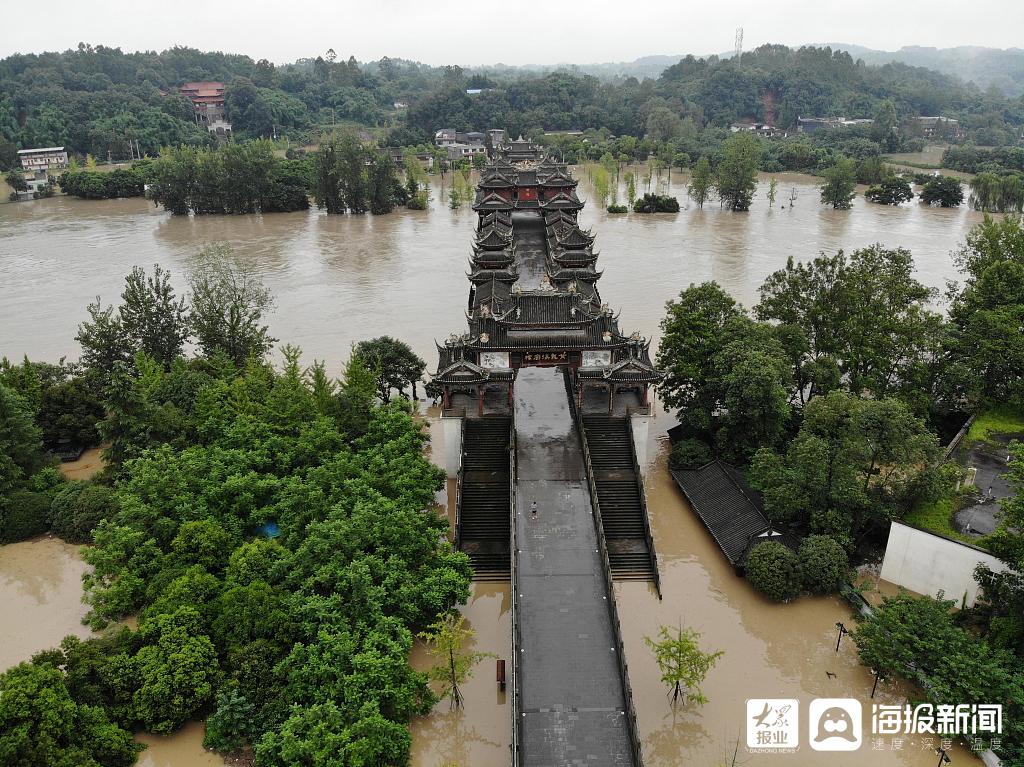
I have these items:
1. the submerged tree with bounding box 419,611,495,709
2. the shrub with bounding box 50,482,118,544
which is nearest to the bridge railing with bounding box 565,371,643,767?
the submerged tree with bounding box 419,611,495,709

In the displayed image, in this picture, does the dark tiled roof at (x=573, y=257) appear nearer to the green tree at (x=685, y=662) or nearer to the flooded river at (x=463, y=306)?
the flooded river at (x=463, y=306)

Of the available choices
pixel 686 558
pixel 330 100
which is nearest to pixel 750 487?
pixel 686 558

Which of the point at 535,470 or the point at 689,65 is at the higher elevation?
the point at 689,65

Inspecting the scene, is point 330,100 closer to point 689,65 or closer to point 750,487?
point 689,65

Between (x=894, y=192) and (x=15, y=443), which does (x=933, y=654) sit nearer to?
(x=15, y=443)

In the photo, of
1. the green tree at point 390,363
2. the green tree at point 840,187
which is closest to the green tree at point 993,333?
the green tree at point 390,363

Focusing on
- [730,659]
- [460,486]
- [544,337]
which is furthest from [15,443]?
[730,659]
